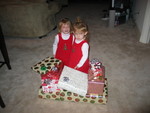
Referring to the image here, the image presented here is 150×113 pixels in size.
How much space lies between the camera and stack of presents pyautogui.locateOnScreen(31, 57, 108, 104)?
4.68 ft

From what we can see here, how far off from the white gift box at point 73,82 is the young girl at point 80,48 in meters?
0.22

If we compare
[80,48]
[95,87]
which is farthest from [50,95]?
[80,48]

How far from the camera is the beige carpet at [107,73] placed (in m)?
1.59

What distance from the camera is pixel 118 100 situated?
165 centimetres

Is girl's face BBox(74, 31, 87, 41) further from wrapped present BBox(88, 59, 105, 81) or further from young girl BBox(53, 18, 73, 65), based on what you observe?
wrapped present BBox(88, 59, 105, 81)

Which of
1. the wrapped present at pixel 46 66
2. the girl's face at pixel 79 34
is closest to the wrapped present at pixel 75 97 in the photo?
the wrapped present at pixel 46 66

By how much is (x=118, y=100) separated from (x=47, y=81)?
80cm

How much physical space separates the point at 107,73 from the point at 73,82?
2.53 ft

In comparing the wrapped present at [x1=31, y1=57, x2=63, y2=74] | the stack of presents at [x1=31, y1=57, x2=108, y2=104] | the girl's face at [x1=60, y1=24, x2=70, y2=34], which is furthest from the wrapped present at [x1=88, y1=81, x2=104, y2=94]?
the girl's face at [x1=60, y1=24, x2=70, y2=34]

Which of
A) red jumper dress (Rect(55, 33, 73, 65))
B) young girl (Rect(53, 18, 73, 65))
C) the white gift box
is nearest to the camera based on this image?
the white gift box

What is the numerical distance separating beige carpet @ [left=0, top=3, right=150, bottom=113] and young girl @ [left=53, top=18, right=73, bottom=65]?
0.46 m

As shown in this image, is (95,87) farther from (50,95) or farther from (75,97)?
(50,95)

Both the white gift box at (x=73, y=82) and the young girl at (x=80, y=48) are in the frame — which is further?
the young girl at (x=80, y=48)

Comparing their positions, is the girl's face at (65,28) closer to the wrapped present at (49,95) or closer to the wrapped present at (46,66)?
the wrapped present at (46,66)
